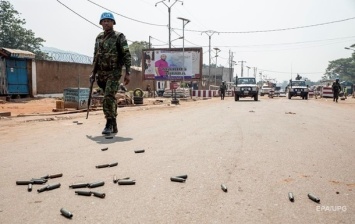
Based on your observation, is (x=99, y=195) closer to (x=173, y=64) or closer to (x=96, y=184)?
(x=96, y=184)

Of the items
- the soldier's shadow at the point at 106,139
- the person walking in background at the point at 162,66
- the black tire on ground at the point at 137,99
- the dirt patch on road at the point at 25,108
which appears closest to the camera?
the soldier's shadow at the point at 106,139

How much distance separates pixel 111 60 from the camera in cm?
628

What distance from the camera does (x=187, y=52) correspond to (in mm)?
37500

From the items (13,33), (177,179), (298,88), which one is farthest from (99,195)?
(13,33)

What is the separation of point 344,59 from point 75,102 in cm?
14165

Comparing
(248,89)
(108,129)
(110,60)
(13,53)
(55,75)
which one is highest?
(13,53)

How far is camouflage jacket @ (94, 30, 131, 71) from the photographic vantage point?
628 centimetres

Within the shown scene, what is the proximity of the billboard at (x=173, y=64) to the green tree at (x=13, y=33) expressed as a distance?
3144 cm

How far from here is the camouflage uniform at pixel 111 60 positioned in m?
6.26

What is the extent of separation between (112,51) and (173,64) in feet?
104

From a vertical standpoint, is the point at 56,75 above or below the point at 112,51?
above

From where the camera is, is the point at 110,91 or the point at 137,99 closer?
the point at 110,91

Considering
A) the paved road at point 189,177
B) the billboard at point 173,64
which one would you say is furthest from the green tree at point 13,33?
the paved road at point 189,177

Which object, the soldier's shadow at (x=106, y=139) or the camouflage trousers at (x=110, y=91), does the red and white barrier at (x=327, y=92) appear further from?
the soldier's shadow at (x=106, y=139)
